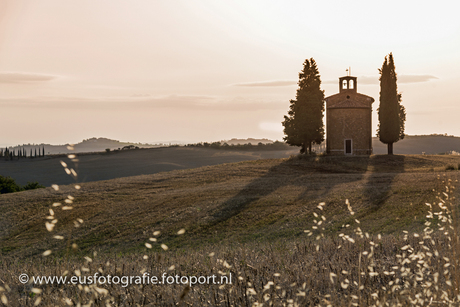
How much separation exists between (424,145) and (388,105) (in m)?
63.5

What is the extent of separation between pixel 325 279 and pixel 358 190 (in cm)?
1765

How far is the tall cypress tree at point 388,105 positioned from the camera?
43.6m

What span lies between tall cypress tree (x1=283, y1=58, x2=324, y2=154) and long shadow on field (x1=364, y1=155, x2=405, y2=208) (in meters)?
7.04

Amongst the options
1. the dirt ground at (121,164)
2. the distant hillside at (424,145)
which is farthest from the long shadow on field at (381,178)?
the distant hillside at (424,145)

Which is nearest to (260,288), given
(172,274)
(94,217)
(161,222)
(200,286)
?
(200,286)

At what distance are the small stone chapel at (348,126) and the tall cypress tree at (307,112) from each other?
3.77 ft

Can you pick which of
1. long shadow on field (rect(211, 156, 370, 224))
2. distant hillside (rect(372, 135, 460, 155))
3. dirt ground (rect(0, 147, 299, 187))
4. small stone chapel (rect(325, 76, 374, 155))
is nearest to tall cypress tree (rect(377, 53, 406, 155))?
small stone chapel (rect(325, 76, 374, 155))

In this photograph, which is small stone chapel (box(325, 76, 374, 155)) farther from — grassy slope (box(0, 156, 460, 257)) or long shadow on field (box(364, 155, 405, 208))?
grassy slope (box(0, 156, 460, 257))

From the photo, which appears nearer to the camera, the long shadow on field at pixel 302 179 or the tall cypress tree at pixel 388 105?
the long shadow on field at pixel 302 179

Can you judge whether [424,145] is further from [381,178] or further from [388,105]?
[381,178]

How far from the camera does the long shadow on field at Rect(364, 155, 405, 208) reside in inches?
810

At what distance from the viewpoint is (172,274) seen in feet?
21.8

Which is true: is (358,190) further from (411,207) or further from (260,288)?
(260,288)

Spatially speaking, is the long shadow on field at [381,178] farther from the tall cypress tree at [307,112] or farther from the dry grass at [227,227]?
the tall cypress tree at [307,112]
